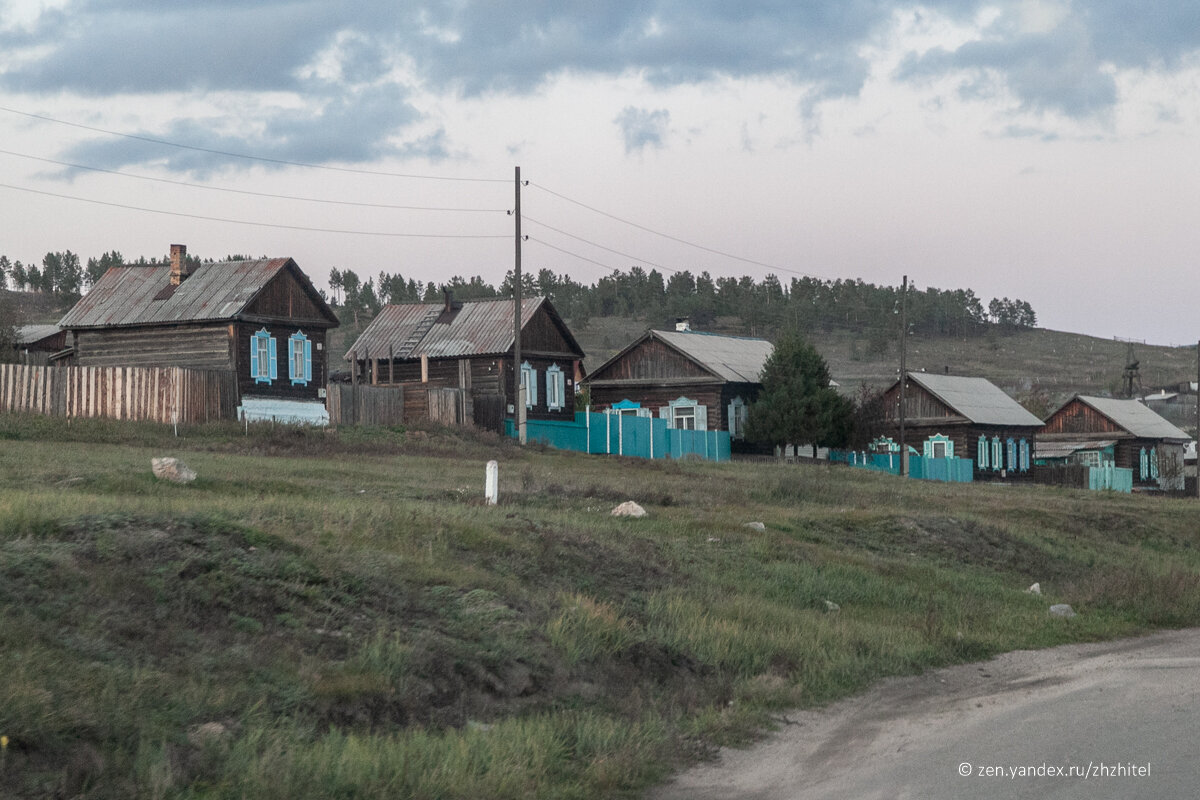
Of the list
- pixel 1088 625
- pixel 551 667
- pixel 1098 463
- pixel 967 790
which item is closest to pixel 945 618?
→ pixel 1088 625

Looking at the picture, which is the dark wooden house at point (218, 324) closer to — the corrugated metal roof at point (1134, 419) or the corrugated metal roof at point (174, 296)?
the corrugated metal roof at point (174, 296)

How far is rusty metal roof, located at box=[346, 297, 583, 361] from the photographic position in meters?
55.4

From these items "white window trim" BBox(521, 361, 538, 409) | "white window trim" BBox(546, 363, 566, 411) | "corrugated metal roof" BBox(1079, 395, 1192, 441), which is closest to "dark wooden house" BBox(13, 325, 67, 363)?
"white window trim" BBox(521, 361, 538, 409)

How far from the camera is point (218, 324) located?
44.5 m

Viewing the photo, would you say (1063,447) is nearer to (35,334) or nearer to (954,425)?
(954,425)

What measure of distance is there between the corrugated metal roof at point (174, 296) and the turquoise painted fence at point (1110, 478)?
48390 millimetres

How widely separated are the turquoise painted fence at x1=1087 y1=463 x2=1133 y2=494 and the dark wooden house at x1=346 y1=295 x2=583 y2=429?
33005 millimetres

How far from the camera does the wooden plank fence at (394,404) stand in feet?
142

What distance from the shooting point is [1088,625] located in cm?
1692

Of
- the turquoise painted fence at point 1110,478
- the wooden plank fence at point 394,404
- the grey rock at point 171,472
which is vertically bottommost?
the turquoise painted fence at point 1110,478

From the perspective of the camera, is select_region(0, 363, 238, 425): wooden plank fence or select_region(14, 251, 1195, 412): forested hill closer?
select_region(0, 363, 238, 425): wooden plank fence

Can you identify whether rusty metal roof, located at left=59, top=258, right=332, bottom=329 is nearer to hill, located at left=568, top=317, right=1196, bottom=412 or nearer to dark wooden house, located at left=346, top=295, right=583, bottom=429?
dark wooden house, located at left=346, top=295, right=583, bottom=429

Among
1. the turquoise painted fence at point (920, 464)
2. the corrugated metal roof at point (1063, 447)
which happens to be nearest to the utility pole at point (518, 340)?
the turquoise painted fence at point (920, 464)

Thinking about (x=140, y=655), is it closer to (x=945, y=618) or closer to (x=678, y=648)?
(x=678, y=648)
